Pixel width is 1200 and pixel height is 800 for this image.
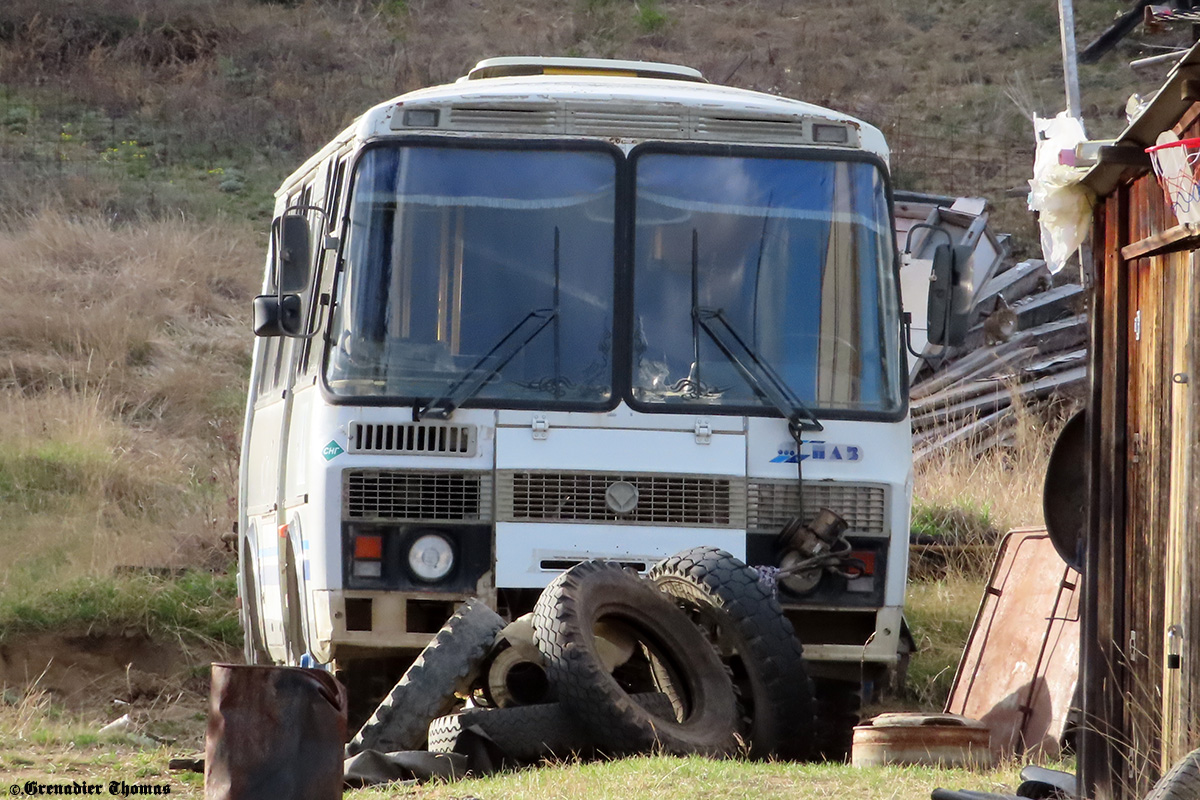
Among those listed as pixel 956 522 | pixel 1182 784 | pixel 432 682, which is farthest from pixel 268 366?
pixel 1182 784

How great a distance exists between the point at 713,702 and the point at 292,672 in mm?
2086

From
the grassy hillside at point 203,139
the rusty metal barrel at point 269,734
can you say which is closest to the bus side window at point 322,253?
the rusty metal barrel at point 269,734

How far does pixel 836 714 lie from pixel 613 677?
1.44 m

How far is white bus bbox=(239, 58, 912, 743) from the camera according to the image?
7.11m

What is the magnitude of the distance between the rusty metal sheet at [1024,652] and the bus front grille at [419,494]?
2.41 metres

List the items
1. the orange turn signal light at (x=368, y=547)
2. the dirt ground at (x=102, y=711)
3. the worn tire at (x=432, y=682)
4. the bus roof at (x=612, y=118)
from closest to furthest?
the worn tire at (x=432, y=682) → the dirt ground at (x=102, y=711) → the orange turn signal light at (x=368, y=547) → the bus roof at (x=612, y=118)

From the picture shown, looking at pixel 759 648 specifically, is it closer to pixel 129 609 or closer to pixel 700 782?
pixel 700 782

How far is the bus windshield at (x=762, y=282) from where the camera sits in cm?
729

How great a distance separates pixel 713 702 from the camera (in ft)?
→ 22.0

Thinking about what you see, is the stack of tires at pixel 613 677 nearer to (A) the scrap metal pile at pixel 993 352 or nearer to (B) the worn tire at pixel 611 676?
(B) the worn tire at pixel 611 676

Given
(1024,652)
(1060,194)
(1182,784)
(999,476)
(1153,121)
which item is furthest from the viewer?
(999,476)

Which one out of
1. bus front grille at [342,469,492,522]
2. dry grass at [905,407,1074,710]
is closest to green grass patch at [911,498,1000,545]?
dry grass at [905,407,1074,710]

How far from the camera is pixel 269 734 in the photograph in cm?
518

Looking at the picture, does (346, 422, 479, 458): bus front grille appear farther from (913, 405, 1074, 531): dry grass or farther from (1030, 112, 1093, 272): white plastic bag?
(913, 405, 1074, 531): dry grass
